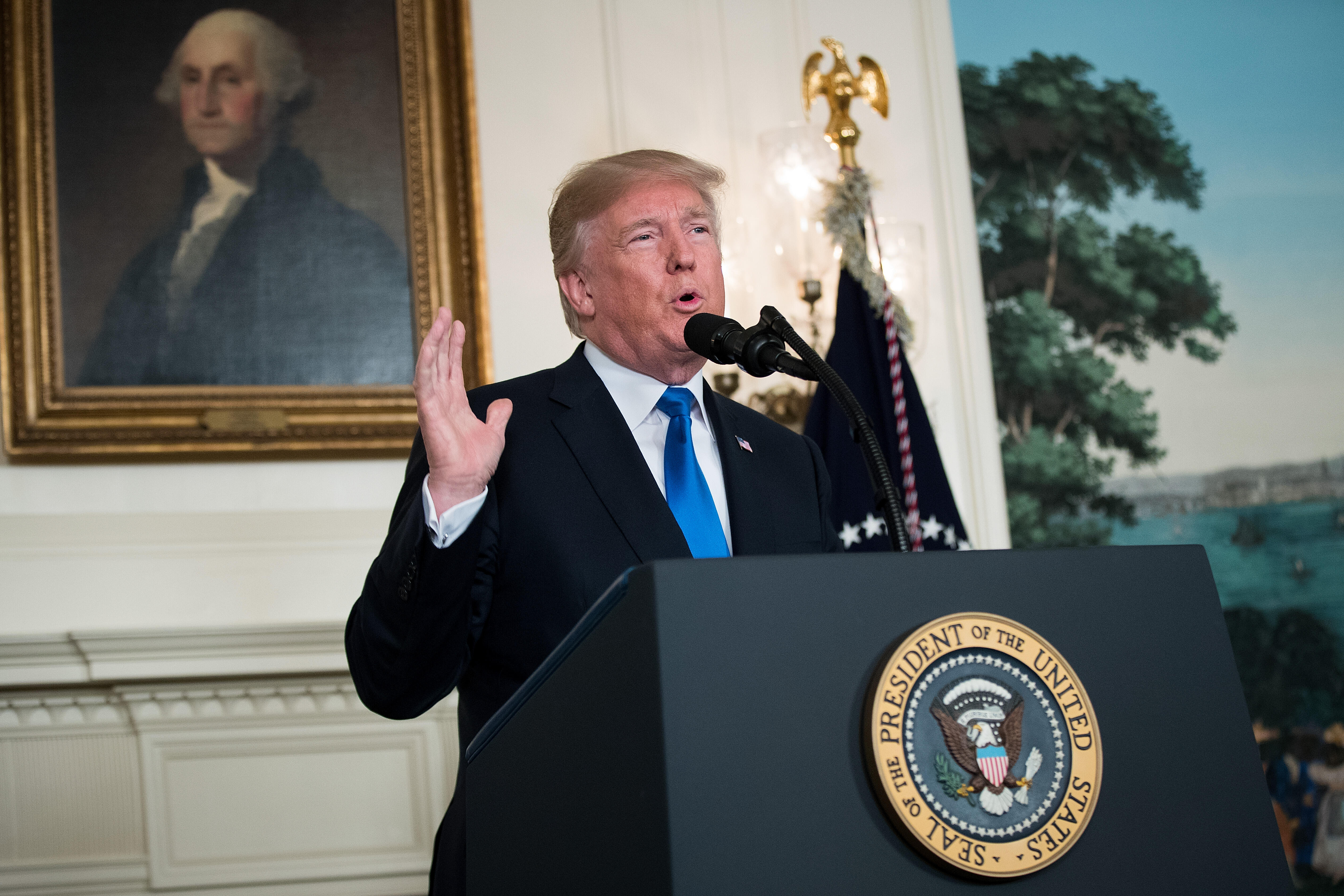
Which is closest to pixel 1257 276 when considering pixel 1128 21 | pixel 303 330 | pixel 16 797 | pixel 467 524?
pixel 1128 21

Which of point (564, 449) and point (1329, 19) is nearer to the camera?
point (564, 449)

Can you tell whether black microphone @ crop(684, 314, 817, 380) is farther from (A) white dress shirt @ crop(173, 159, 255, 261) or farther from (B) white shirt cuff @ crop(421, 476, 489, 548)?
(A) white dress shirt @ crop(173, 159, 255, 261)

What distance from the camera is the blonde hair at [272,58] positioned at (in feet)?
11.0

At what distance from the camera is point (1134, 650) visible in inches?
39.1

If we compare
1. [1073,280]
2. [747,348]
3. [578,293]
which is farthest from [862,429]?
[1073,280]

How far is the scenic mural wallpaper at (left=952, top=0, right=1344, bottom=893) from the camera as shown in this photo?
4.24 metres

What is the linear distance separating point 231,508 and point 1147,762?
269 cm

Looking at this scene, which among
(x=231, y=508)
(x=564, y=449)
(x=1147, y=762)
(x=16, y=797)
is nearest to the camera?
(x=1147, y=762)

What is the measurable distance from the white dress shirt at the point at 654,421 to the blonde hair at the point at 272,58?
183 centimetres

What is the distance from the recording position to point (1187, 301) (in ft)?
14.6

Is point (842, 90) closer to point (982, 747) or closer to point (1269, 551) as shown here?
point (1269, 551)

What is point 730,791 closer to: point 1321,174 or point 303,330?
point 303,330

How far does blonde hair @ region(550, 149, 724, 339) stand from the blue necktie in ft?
0.99

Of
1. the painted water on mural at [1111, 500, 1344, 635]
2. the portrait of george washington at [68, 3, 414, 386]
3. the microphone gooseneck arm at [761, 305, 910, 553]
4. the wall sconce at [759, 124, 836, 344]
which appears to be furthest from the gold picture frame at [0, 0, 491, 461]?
the painted water on mural at [1111, 500, 1344, 635]
